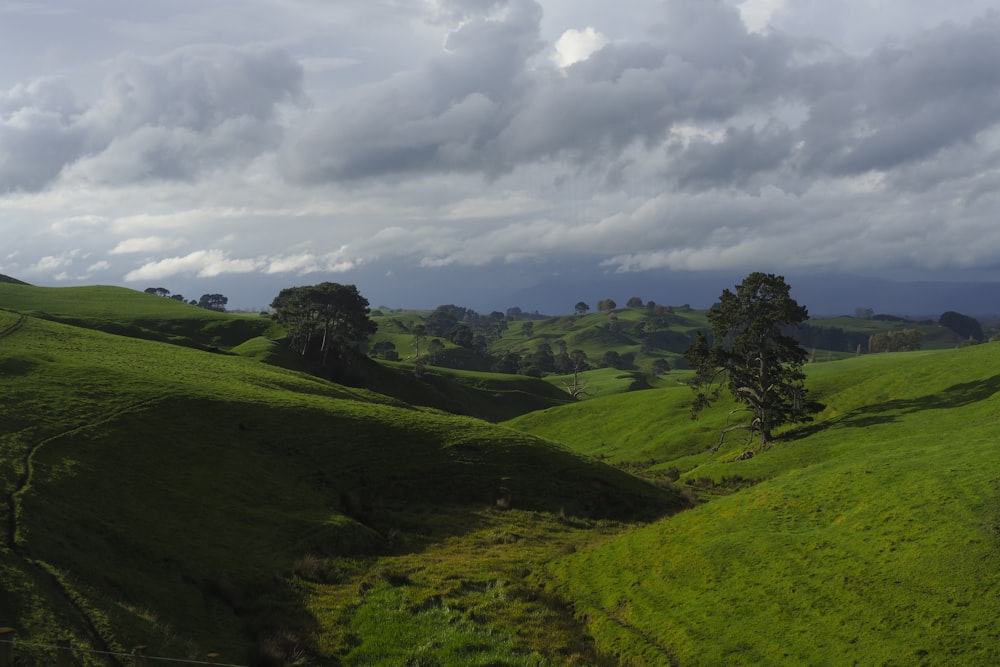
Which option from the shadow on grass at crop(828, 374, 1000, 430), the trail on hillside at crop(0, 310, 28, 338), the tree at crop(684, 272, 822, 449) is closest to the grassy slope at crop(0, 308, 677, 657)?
the trail on hillside at crop(0, 310, 28, 338)

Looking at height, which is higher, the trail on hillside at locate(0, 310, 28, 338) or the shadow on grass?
the trail on hillside at locate(0, 310, 28, 338)

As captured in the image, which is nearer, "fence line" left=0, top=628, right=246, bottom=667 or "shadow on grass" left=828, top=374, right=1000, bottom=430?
"fence line" left=0, top=628, right=246, bottom=667

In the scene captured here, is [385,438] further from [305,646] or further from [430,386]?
[430,386]

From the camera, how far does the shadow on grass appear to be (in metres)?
54.3

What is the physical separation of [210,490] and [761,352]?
171 ft

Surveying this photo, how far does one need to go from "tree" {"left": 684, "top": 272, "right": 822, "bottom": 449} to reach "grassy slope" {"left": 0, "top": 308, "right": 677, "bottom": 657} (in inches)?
856

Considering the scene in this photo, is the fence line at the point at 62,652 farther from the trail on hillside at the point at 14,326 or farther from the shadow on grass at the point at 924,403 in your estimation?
the shadow on grass at the point at 924,403

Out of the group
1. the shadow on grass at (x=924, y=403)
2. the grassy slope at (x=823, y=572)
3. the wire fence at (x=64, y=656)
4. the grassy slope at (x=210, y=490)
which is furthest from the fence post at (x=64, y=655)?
the shadow on grass at (x=924, y=403)

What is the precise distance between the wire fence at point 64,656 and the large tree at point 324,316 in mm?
111113

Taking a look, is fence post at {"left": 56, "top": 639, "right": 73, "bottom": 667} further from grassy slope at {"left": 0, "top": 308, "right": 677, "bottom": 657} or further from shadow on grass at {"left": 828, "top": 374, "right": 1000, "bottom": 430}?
shadow on grass at {"left": 828, "top": 374, "right": 1000, "bottom": 430}

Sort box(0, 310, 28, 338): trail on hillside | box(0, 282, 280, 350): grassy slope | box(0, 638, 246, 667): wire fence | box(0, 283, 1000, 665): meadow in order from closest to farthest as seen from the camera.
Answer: box(0, 638, 246, 667): wire fence
box(0, 283, 1000, 665): meadow
box(0, 310, 28, 338): trail on hillside
box(0, 282, 280, 350): grassy slope

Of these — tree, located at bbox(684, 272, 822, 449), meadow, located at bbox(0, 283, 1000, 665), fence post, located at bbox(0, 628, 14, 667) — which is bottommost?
meadow, located at bbox(0, 283, 1000, 665)

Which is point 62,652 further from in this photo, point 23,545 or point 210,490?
point 210,490

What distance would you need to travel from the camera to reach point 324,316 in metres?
128
